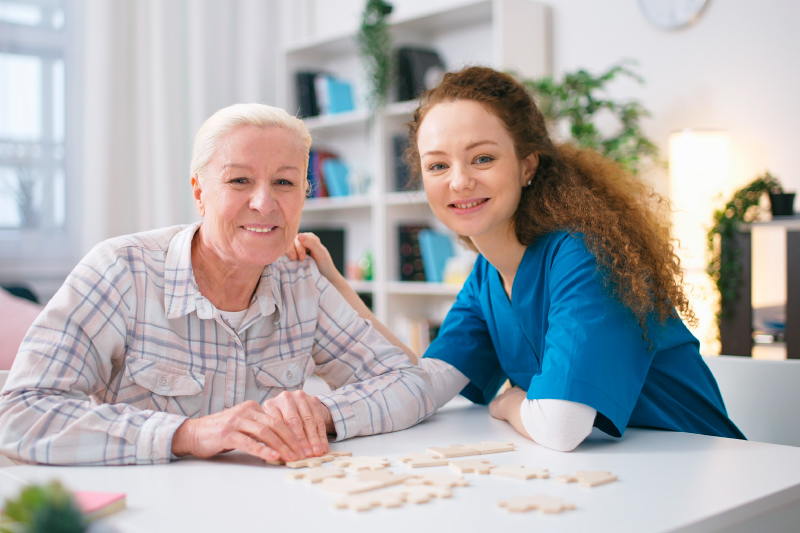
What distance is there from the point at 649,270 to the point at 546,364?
0.27 meters

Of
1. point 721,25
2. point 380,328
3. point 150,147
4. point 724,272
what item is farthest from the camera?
point 150,147

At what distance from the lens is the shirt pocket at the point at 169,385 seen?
1259 mm

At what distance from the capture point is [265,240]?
53.7 inches

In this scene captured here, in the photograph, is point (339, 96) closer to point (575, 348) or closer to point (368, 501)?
point (575, 348)

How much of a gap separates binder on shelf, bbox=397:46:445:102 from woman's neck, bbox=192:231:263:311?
99.3 inches

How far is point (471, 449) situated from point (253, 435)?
1.11 feet

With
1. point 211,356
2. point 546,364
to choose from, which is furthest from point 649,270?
point 211,356

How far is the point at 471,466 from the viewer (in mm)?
1028

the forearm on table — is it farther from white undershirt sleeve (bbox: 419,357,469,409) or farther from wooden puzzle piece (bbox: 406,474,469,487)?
white undershirt sleeve (bbox: 419,357,469,409)

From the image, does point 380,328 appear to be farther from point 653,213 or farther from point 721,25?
point 721,25

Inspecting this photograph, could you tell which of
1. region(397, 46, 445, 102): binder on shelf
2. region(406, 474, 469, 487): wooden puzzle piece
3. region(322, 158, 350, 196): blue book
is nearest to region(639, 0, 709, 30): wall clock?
region(397, 46, 445, 102): binder on shelf

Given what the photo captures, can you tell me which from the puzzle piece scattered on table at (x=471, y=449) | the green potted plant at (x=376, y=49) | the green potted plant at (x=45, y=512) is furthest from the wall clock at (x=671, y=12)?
the green potted plant at (x=45, y=512)

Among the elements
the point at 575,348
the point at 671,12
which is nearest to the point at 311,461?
the point at 575,348

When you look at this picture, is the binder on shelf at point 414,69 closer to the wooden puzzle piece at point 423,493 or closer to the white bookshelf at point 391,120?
the white bookshelf at point 391,120
